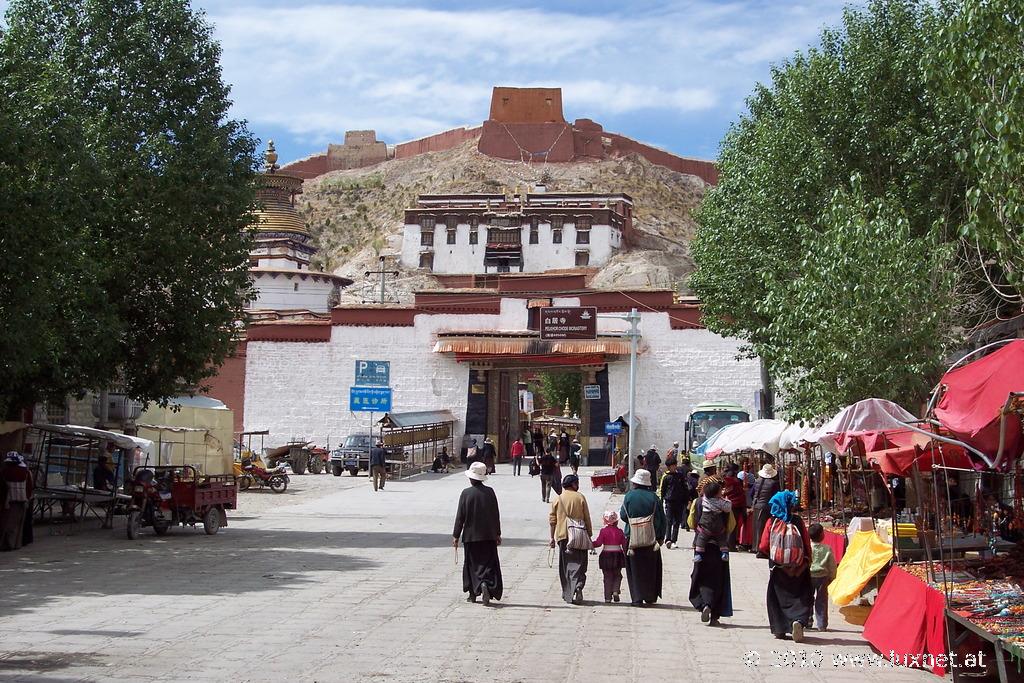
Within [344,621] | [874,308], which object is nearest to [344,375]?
[874,308]

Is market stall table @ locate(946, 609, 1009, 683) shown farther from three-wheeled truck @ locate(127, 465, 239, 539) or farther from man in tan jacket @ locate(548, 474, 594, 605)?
three-wheeled truck @ locate(127, 465, 239, 539)

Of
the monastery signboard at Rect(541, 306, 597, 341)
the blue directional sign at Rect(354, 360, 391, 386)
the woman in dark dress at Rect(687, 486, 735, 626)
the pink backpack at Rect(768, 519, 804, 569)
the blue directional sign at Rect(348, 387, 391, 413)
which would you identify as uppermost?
the monastery signboard at Rect(541, 306, 597, 341)

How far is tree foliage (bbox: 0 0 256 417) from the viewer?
18.4 metres

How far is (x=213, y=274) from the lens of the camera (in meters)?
20.5

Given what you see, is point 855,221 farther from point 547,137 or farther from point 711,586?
point 547,137

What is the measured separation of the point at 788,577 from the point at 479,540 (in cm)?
320

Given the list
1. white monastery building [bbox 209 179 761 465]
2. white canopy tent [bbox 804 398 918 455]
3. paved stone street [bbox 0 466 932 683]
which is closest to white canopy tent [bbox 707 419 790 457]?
paved stone street [bbox 0 466 932 683]

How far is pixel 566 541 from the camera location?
41.0ft

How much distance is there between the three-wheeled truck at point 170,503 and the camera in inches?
742

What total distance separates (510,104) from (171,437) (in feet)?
242

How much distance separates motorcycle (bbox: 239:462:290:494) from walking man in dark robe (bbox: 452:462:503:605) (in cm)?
1862

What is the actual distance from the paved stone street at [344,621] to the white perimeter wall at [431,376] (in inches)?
900

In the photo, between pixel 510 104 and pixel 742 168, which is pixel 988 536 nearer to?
pixel 742 168

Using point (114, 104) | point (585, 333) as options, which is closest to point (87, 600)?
point (114, 104)
